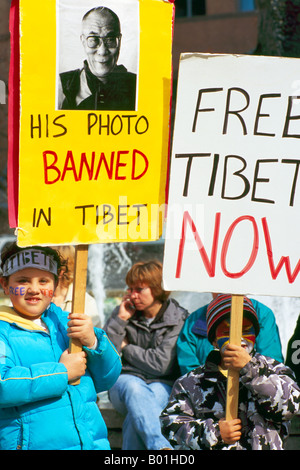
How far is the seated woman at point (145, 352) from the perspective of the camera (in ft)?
14.6

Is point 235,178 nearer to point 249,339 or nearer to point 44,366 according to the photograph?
point 249,339

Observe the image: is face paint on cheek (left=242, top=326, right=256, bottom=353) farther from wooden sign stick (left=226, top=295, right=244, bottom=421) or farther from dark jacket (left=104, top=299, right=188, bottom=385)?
dark jacket (left=104, top=299, right=188, bottom=385)

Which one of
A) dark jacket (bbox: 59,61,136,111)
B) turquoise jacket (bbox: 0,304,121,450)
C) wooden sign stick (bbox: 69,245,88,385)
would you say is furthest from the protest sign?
turquoise jacket (bbox: 0,304,121,450)

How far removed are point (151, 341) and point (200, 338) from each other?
368 mm

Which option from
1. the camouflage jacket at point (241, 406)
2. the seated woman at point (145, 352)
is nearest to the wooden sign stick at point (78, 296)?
the camouflage jacket at point (241, 406)

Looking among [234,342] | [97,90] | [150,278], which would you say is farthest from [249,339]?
[150,278]

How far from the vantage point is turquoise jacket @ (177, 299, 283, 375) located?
424 cm

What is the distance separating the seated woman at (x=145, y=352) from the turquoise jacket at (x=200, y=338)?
161 mm

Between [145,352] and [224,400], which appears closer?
[224,400]

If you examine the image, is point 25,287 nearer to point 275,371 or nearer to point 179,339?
point 275,371

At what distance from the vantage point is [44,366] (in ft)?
10.4

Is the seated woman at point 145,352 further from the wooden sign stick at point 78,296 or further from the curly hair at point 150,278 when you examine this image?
the wooden sign stick at point 78,296

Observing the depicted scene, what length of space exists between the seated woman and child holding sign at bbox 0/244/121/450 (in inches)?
41.9

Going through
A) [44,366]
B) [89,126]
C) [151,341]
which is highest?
[89,126]
